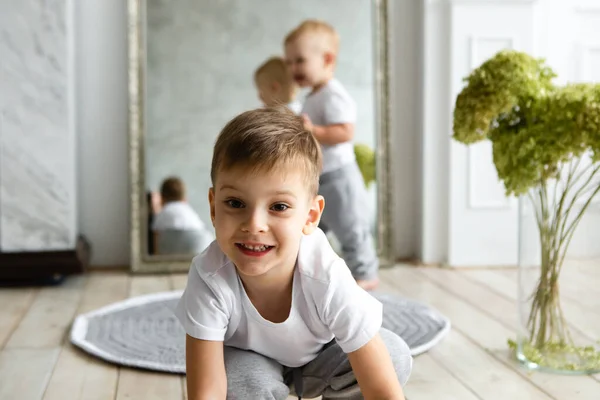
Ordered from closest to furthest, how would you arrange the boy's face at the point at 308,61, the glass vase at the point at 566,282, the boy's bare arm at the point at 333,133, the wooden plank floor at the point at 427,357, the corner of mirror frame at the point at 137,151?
the wooden plank floor at the point at 427,357, the glass vase at the point at 566,282, the boy's bare arm at the point at 333,133, the boy's face at the point at 308,61, the corner of mirror frame at the point at 137,151

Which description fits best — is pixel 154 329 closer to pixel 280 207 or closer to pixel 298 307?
pixel 298 307

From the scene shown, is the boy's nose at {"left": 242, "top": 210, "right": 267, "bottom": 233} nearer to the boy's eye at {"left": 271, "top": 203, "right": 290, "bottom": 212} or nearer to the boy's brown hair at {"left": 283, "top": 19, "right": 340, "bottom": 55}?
the boy's eye at {"left": 271, "top": 203, "right": 290, "bottom": 212}

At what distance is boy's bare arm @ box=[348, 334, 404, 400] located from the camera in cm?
135

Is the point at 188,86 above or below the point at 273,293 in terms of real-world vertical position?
above

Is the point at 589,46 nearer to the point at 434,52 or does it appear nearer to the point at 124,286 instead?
the point at 434,52

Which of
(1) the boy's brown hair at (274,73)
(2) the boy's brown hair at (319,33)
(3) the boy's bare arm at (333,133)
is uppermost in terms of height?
(2) the boy's brown hair at (319,33)

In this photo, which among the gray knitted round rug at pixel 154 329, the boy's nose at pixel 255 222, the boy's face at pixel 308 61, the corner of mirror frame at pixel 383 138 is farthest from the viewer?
the corner of mirror frame at pixel 383 138

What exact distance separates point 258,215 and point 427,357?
2.96 feet

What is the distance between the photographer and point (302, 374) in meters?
1.54

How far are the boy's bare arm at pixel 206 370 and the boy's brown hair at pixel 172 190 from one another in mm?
1726

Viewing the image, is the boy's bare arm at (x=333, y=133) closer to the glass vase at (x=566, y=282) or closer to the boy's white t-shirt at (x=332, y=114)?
the boy's white t-shirt at (x=332, y=114)

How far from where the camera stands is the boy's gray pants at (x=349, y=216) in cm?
273

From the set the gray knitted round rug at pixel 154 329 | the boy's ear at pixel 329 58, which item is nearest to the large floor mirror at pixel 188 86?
the boy's ear at pixel 329 58

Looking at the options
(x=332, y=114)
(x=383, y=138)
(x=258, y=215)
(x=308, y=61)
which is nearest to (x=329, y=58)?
(x=308, y=61)
